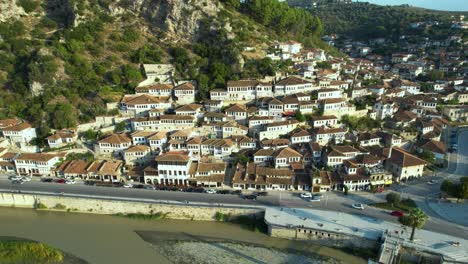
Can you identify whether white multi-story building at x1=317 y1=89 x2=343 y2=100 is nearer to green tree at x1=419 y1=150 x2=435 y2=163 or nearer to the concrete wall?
green tree at x1=419 y1=150 x2=435 y2=163

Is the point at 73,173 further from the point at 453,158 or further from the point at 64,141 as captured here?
the point at 453,158

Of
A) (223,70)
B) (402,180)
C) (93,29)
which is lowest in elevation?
(402,180)

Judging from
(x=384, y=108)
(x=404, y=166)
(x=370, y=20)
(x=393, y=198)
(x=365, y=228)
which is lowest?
(x=365, y=228)

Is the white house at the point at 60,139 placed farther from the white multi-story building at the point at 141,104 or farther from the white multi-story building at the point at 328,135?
the white multi-story building at the point at 328,135

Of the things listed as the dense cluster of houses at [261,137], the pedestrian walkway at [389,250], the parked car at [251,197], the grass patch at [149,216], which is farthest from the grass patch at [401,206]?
the grass patch at [149,216]

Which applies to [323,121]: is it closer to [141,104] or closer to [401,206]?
[401,206]

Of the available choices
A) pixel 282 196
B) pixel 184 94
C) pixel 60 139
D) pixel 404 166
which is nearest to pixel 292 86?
pixel 184 94

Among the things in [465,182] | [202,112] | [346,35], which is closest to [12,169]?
[202,112]
